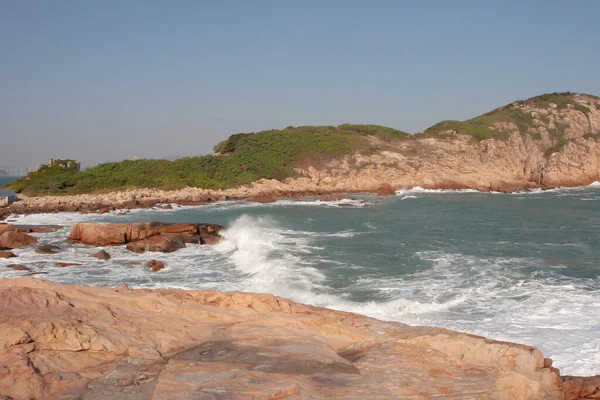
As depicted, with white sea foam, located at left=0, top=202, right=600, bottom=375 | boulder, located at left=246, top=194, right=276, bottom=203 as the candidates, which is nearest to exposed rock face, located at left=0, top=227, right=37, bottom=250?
white sea foam, located at left=0, top=202, right=600, bottom=375

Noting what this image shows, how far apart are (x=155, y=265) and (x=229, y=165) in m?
41.5

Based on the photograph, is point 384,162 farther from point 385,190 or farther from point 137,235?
point 137,235

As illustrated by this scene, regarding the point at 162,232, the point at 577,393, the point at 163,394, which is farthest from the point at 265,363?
the point at 162,232

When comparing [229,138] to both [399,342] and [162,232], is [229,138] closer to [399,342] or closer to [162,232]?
[162,232]

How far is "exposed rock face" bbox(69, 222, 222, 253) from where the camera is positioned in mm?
22562

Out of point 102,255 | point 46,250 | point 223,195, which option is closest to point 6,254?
point 46,250

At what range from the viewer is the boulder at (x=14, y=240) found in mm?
22180

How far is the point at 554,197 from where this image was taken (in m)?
47.5

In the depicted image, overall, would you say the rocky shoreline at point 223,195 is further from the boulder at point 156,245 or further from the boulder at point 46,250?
the boulder at point 156,245

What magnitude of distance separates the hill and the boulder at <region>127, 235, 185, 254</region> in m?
29.1

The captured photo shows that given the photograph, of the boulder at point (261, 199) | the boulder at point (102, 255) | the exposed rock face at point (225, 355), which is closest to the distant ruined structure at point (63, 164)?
the boulder at point (261, 199)

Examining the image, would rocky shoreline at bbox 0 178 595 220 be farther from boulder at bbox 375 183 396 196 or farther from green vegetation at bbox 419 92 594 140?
green vegetation at bbox 419 92 594 140

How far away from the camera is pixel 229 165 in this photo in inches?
2349

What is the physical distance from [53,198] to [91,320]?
41.0 m
